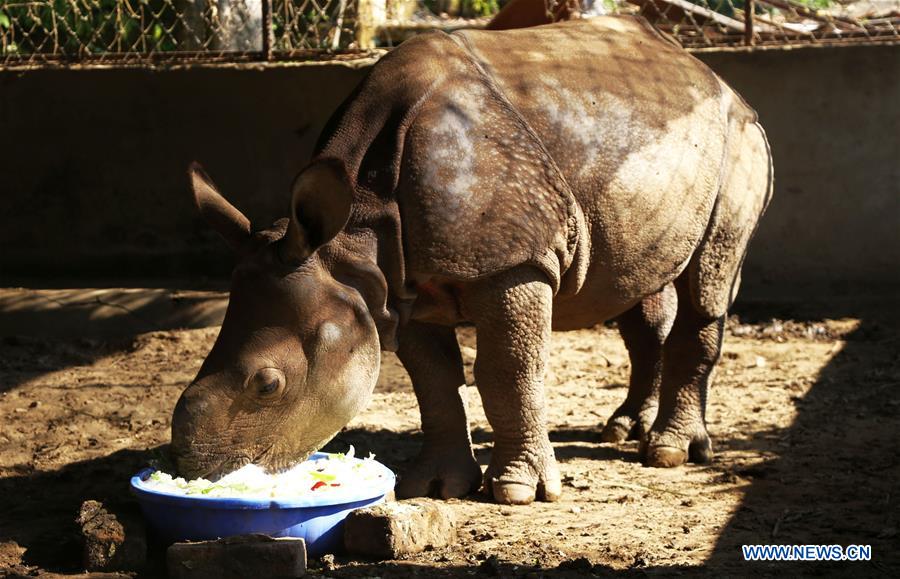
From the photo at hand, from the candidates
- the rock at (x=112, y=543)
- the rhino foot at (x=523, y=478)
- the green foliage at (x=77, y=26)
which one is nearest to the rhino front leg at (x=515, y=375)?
the rhino foot at (x=523, y=478)

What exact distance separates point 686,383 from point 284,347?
265 cm

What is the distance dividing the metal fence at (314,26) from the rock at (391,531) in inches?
203

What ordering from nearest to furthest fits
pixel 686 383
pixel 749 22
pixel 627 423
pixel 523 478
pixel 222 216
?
pixel 222 216, pixel 523 478, pixel 686 383, pixel 627 423, pixel 749 22

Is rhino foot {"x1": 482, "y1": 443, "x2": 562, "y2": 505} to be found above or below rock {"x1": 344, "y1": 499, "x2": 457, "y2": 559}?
below

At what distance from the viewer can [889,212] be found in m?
9.57

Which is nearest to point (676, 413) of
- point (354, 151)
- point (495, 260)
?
point (495, 260)

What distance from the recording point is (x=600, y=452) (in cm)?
677

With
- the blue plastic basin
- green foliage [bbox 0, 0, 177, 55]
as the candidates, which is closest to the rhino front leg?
the blue plastic basin

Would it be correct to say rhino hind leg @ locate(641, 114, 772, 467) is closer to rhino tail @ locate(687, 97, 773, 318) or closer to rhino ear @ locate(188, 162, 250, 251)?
rhino tail @ locate(687, 97, 773, 318)

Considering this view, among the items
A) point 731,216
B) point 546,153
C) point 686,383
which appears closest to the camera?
point 546,153

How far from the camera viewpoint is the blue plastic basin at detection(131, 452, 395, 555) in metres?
4.60

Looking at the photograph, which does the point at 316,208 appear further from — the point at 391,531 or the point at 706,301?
the point at 706,301

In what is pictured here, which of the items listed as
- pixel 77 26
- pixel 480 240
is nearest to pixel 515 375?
pixel 480 240

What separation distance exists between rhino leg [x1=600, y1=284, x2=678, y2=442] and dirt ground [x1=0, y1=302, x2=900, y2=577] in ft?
0.61
